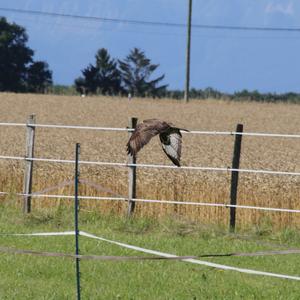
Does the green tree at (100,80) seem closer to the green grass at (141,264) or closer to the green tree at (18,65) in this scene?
the green tree at (18,65)

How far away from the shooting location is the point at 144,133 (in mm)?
5855

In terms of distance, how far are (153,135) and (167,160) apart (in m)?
16.0

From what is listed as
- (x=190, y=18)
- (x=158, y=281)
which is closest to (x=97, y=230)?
(x=158, y=281)

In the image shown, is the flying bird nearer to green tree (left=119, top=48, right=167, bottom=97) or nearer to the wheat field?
the wheat field

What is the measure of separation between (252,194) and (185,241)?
2.47m

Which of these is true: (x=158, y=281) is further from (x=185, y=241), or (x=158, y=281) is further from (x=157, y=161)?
(x=157, y=161)

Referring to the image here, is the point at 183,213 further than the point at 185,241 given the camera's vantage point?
Yes

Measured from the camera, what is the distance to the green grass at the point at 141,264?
8.98m

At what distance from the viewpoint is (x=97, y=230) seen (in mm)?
13023

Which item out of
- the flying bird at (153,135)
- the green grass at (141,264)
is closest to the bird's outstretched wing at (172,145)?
the flying bird at (153,135)

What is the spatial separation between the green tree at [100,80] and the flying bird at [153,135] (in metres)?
74.9

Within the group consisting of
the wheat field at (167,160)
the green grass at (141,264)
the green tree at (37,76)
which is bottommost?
the green grass at (141,264)

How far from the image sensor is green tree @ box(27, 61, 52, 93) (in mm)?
83769

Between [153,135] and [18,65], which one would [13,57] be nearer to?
[18,65]
